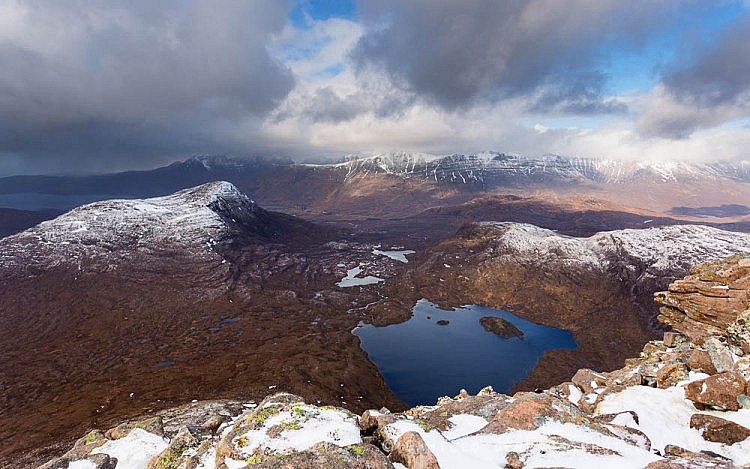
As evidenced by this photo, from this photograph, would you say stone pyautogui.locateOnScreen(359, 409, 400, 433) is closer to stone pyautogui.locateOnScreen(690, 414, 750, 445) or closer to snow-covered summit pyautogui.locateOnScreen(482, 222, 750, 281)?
stone pyautogui.locateOnScreen(690, 414, 750, 445)

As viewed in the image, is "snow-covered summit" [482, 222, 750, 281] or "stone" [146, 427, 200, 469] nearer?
"stone" [146, 427, 200, 469]

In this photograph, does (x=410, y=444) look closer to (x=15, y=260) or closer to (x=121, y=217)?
(x=15, y=260)

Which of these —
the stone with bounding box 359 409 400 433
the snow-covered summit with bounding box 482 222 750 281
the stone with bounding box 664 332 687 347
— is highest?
the stone with bounding box 359 409 400 433

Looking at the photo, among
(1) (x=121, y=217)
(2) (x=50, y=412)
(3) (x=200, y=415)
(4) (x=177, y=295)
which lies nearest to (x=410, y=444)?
(3) (x=200, y=415)

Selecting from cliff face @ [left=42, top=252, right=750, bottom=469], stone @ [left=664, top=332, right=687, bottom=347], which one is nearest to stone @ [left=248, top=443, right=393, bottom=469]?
cliff face @ [left=42, top=252, right=750, bottom=469]

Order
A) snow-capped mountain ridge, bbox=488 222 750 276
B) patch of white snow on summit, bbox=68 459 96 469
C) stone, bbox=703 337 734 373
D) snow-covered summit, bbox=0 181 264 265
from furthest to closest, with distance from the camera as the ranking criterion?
1. snow-covered summit, bbox=0 181 264 265
2. snow-capped mountain ridge, bbox=488 222 750 276
3. stone, bbox=703 337 734 373
4. patch of white snow on summit, bbox=68 459 96 469

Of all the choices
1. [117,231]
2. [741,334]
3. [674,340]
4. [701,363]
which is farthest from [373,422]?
[117,231]

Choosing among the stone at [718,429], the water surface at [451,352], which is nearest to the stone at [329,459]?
the stone at [718,429]
